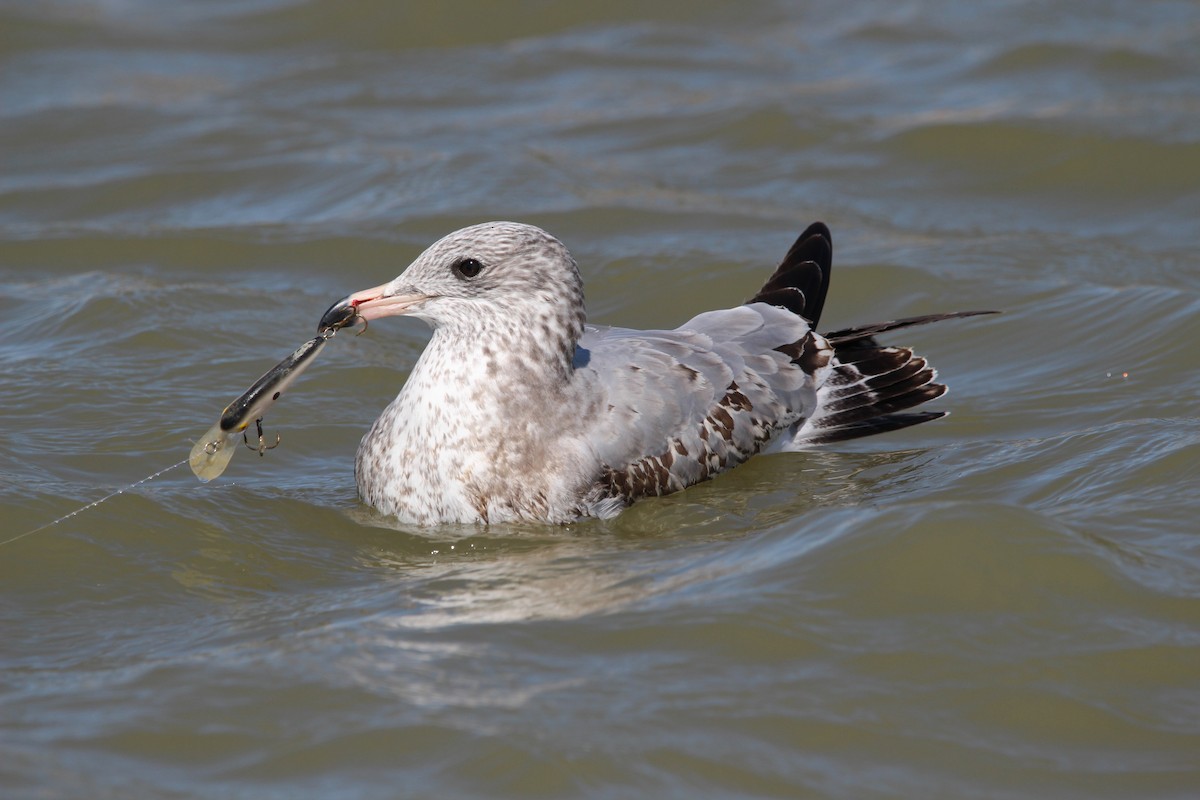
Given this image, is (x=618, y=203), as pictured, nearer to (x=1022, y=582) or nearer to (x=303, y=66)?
(x=303, y=66)

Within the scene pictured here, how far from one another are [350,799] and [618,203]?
6.45 meters

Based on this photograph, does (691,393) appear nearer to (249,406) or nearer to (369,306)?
(369,306)

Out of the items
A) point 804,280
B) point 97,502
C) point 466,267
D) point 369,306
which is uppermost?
point 466,267

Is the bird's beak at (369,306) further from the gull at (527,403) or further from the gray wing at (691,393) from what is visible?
the gray wing at (691,393)

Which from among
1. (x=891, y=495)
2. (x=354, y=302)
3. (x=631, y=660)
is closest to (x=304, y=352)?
(x=354, y=302)

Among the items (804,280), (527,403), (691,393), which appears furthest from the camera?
(804,280)

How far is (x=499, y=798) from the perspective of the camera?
4.20 m

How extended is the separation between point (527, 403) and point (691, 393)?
0.70 m

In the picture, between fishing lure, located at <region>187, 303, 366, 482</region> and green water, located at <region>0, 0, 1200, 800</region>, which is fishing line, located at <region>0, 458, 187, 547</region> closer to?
green water, located at <region>0, 0, 1200, 800</region>

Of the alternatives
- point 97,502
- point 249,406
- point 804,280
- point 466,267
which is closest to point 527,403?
point 466,267

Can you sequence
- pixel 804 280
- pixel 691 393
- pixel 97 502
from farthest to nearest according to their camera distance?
Result: pixel 804 280
pixel 691 393
pixel 97 502

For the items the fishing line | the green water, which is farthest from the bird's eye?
the fishing line

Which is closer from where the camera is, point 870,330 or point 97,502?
point 97,502

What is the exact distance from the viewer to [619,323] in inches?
346
